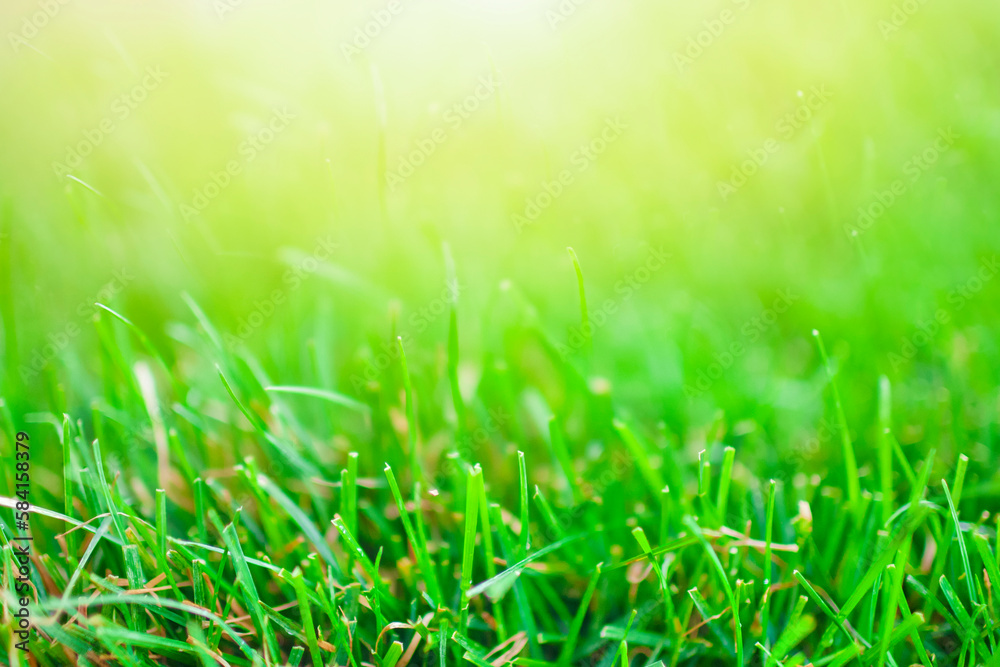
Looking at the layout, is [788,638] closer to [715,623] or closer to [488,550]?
[715,623]

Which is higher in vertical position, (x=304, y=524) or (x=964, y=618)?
(x=964, y=618)

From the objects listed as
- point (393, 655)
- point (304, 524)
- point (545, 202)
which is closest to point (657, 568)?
point (393, 655)

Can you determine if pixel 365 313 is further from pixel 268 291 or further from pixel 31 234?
pixel 31 234

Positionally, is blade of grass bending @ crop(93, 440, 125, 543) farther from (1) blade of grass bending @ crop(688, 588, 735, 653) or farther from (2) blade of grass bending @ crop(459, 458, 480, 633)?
(1) blade of grass bending @ crop(688, 588, 735, 653)

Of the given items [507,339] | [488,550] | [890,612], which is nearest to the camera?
[890,612]

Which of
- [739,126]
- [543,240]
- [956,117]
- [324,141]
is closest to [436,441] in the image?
[324,141]
